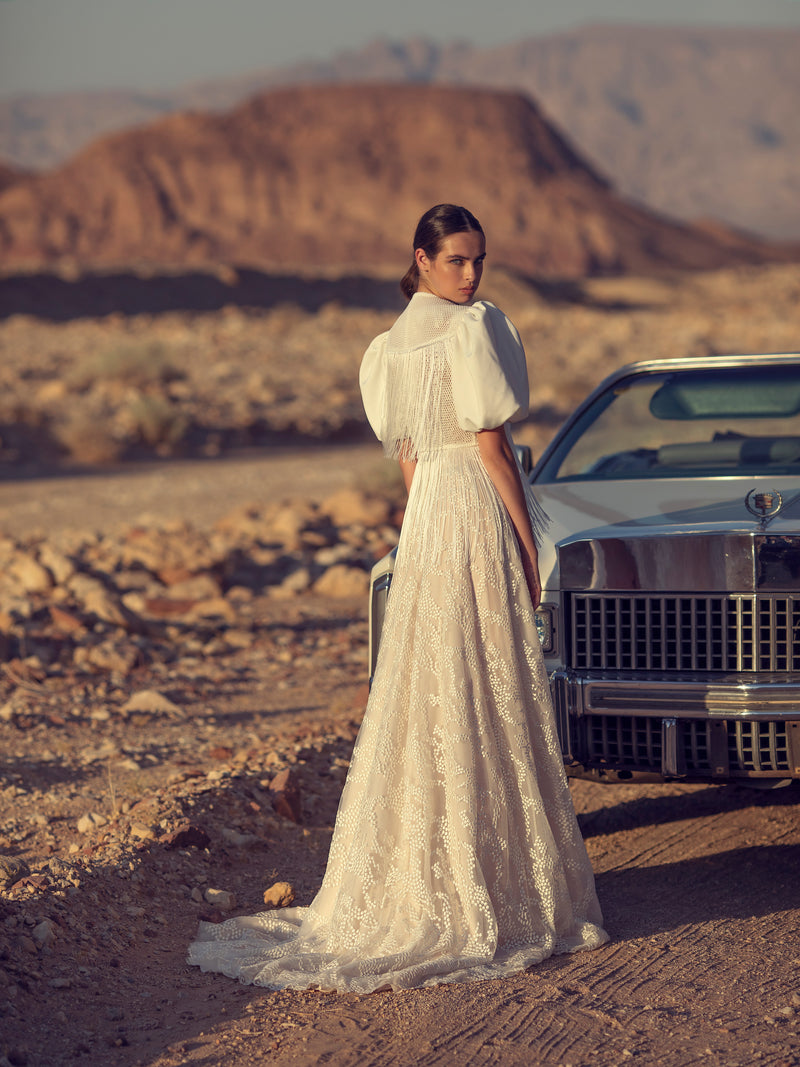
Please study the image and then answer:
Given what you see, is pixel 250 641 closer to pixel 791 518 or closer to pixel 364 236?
pixel 791 518

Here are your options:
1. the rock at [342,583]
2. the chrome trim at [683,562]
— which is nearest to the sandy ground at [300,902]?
the chrome trim at [683,562]

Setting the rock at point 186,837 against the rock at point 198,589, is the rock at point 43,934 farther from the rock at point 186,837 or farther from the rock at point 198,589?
the rock at point 198,589

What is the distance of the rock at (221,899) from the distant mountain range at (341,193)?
6542 centimetres

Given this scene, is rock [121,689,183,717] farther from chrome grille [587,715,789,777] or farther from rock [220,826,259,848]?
chrome grille [587,715,789,777]

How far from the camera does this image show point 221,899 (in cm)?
414

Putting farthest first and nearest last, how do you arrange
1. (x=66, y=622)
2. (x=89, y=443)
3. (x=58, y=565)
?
1. (x=89, y=443)
2. (x=58, y=565)
3. (x=66, y=622)

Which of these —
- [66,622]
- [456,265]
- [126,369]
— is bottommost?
[66,622]

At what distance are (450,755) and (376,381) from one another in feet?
3.35

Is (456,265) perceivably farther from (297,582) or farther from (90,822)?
(297,582)

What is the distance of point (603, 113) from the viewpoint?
623ft

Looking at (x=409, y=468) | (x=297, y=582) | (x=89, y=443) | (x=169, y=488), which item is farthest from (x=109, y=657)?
(x=89, y=443)

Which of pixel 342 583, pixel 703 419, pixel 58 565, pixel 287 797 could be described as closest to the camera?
pixel 287 797

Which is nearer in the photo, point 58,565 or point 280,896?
point 280,896

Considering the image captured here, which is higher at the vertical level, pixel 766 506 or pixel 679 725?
pixel 766 506
